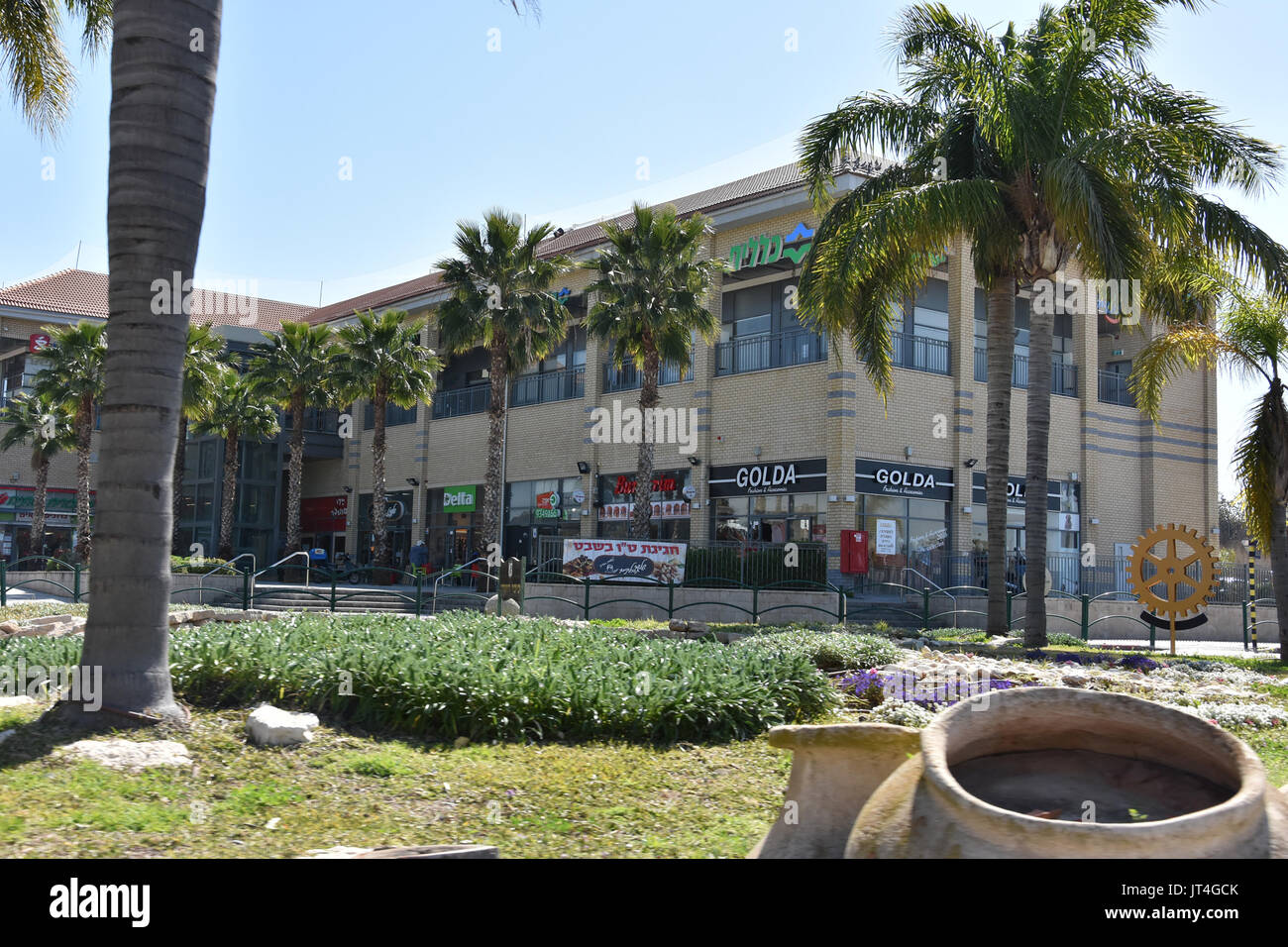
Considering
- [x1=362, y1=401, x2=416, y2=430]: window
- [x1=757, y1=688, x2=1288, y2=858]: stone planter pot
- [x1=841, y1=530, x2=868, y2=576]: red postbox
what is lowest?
[x1=757, y1=688, x2=1288, y2=858]: stone planter pot

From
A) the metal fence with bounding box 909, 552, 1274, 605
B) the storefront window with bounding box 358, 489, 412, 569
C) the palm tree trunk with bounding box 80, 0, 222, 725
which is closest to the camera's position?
the palm tree trunk with bounding box 80, 0, 222, 725

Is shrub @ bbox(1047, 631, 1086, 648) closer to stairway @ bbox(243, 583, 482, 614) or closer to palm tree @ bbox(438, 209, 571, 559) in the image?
stairway @ bbox(243, 583, 482, 614)

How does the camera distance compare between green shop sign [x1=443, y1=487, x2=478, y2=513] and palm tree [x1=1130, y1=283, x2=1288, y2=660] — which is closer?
palm tree [x1=1130, y1=283, x2=1288, y2=660]

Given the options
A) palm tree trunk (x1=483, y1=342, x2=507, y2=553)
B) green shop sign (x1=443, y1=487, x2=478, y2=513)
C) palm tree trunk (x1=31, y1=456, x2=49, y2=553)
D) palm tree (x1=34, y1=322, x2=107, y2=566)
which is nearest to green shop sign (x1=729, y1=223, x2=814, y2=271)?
palm tree trunk (x1=483, y1=342, x2=507, y2=553)

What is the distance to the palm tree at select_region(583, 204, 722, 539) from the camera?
91.5 feet

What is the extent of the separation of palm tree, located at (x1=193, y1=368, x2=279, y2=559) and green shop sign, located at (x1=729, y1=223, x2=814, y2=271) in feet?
65.3

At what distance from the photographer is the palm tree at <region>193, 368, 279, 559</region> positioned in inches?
1652

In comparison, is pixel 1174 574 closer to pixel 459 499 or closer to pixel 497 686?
pixel 497 686

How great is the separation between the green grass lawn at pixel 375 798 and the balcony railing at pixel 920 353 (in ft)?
79.4

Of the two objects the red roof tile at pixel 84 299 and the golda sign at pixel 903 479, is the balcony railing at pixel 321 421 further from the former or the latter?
the golda sign at pixel 903 479

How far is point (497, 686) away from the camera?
8148 millimetres

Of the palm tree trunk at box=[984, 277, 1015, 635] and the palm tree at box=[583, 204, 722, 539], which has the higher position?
the palm tree at box=[583, 204, 722, 539]

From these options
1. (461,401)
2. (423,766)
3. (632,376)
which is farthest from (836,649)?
(461,401)

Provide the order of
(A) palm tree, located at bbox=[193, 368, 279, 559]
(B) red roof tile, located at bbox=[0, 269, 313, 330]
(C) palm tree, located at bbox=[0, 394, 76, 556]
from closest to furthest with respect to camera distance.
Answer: (A) palm tree, located at bbox=[193, 368, 279, 559] < (C) palm tree, located at bbox=[0, 394, 76, 556] < (B) red roof tile, located at bbox=[0, 269, 313, 330]
